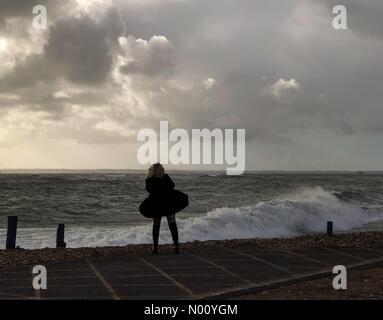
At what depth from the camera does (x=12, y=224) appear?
1240 cm

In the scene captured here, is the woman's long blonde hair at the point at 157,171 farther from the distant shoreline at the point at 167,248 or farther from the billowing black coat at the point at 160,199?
the distant shoreline at the point at 167,248

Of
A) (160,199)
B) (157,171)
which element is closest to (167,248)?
(160,199)

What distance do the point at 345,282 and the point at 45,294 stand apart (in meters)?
4.24

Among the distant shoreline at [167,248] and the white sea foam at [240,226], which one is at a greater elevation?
the distant shoreline at [167,248]

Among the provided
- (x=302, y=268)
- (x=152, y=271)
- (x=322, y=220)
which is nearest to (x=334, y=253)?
(x=302, y=268)

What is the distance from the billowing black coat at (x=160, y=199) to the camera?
10273 millimetres

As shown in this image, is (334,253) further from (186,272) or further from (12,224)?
(12,224)

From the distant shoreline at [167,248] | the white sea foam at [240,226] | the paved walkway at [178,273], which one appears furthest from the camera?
the white sea foam at [240,226]

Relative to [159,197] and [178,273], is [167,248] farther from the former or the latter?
[178,273]

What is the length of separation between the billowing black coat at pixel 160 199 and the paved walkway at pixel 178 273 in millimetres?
901

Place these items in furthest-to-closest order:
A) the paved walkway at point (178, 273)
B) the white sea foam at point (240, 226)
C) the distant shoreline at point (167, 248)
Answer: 1. the white sea foam at point (240, 226)
2. the distant shoreline at point (167, 248)
3. the paved walkway at point (178, 273)

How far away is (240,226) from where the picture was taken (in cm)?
2377

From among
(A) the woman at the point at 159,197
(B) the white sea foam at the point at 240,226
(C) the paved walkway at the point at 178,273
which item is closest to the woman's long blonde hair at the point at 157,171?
(A) the woman at the point at 159,197

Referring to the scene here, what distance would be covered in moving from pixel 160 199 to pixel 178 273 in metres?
2.16
